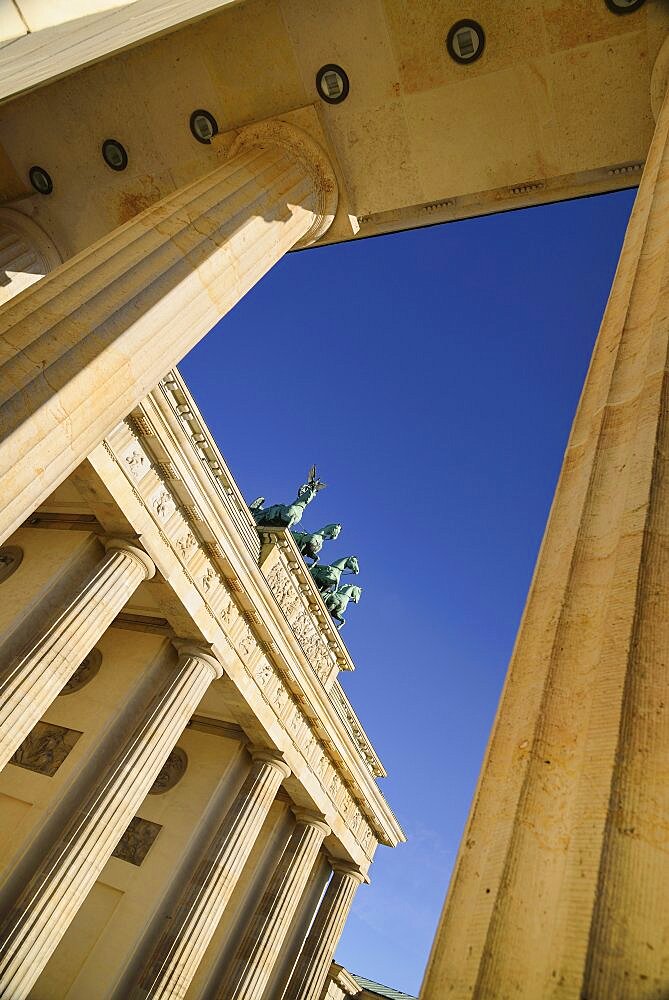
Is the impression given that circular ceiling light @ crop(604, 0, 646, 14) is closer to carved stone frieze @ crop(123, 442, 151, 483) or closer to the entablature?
the entablature

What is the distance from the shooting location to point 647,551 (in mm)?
2525

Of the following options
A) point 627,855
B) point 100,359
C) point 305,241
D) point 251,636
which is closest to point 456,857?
point 627,855

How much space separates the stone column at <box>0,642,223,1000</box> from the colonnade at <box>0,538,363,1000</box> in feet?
0.06

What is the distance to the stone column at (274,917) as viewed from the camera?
575 inches

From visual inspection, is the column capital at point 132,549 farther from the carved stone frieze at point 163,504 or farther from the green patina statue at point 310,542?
the green patina statue at point 310,542

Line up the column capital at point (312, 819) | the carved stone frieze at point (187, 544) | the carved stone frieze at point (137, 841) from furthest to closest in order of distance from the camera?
the column capital at point (312, 819) → the carved stone frieze at point (137, 841) → the carved stone frieze at point (187, 544)

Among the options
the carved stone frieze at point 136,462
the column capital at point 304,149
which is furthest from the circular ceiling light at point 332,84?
the carved stone frieze at point 136,462

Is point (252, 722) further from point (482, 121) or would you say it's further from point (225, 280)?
point (482, 121)

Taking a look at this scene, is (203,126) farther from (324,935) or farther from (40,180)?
(324,935)

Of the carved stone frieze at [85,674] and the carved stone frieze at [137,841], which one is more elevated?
the carved stone frieze at [85,674]

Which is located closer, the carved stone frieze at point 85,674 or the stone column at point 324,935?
the carved stone frieze at point 85,674

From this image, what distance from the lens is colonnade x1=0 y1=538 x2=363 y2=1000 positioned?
356 inches

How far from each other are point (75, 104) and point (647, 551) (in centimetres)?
1114

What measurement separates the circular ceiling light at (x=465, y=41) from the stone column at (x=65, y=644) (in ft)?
32.9
